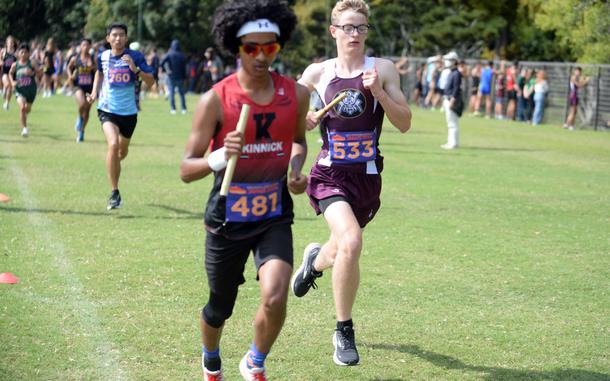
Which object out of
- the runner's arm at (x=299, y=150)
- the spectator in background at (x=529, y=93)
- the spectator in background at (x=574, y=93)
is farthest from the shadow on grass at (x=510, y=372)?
the spectator in background at (x=529, y=93)

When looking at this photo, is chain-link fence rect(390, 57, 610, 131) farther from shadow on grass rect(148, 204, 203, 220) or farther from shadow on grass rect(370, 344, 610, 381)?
shadow on grass rect(370, 344, 610, 381)

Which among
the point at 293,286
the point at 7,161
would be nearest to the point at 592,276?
the point at 293,286

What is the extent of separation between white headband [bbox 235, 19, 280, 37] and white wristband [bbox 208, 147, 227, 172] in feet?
2.19

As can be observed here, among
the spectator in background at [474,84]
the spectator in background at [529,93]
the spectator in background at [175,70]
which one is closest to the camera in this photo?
the spectator in background at [175,70]

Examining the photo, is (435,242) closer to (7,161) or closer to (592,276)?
(592,276)

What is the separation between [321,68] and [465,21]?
2146 inches

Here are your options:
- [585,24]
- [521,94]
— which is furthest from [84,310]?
[585,24]

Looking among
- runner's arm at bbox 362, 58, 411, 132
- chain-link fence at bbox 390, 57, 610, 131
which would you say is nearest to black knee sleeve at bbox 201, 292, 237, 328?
runner's arm at bbox 362, 58, 411, 132

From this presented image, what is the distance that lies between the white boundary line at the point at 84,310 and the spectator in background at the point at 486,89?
1144 inches

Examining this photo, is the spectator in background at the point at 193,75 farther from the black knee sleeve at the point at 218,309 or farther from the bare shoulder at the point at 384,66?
the black knee sleeve at the point at 218,309

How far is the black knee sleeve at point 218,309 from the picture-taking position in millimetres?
5379

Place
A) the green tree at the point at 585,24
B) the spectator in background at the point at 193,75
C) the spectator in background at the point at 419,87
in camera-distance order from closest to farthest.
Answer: the green tree at the point at 585,24
the spectator in background at the point at 419,87
the spectator in background at the point at 193,75

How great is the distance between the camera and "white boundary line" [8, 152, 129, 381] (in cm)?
589

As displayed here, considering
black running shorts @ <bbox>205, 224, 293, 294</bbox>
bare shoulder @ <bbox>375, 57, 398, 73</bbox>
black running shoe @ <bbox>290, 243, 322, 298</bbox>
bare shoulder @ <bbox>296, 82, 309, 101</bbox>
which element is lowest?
black running shoe @ <bbox>290, 243, 322, 298</bbox>
